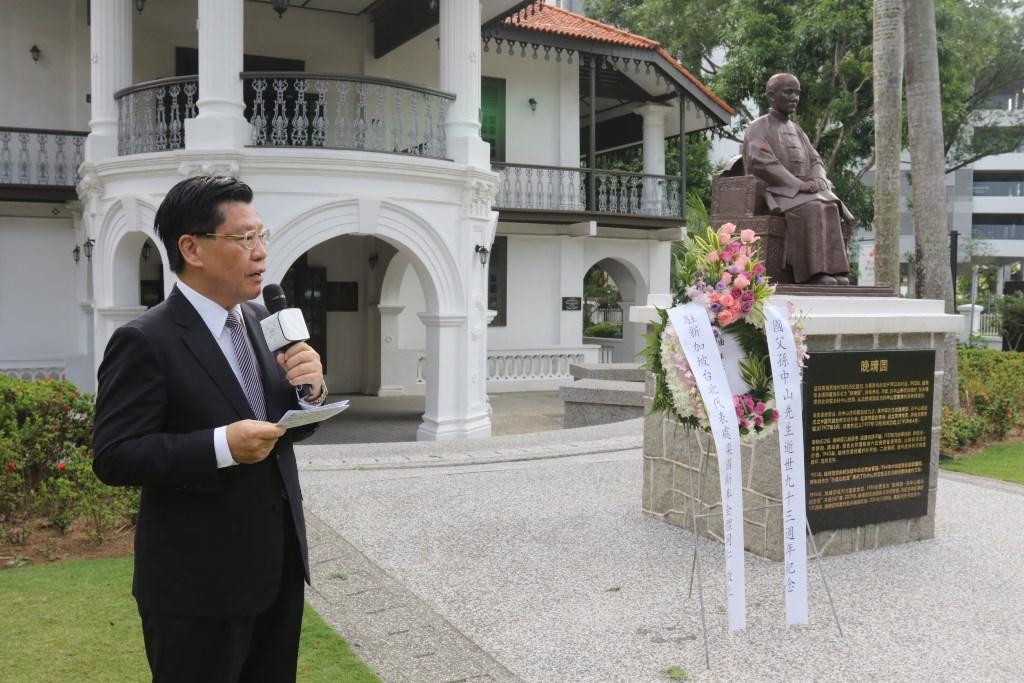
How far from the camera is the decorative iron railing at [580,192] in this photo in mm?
19359

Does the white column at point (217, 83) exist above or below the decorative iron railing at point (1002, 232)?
below

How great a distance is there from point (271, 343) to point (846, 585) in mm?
4226

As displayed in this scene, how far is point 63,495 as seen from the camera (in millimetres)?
6012

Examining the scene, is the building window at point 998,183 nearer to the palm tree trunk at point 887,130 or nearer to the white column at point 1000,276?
the white column at point 1000,276

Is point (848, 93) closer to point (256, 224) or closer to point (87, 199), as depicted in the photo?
point (87, 199)

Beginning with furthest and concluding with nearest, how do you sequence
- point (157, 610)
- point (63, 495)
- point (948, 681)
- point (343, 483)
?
point (343, 483), point (63, 495), point (948, 681), point (157, 610)

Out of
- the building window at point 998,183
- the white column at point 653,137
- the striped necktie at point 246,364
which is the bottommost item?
the striped necktie at point 246,364

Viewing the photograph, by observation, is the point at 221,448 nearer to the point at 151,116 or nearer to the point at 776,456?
the point at 776,456

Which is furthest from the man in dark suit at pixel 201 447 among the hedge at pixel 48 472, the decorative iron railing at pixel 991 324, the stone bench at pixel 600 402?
the decorative iron railing at pixel 991 324

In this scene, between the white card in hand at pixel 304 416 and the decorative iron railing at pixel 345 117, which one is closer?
the white card in hand at pixel 304 416

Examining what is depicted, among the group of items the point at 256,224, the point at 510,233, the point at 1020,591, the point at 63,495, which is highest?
the point at 510,233

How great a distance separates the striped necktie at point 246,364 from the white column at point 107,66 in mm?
11763

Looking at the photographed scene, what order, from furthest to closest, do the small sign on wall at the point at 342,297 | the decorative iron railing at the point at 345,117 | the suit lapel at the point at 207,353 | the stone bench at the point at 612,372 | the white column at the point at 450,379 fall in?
the small sign on wall at the point at 342,297
the stone bench at the point at 612,372
the white column at the point at 450,379
the decorative iron railing at the point at 345,117
the suit lapel at the point at 207,353

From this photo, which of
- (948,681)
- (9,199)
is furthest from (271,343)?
(9,199)
